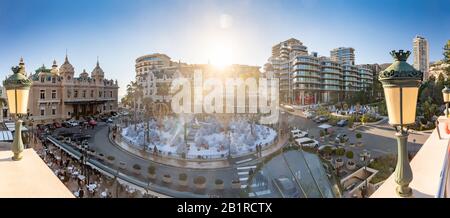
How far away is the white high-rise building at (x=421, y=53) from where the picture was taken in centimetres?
162

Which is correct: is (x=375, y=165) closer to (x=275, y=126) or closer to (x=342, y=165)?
(x=342, y=165)

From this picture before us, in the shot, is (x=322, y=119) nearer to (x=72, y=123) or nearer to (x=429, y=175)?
(x=429, y=175)

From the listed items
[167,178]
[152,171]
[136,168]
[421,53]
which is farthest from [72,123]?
[421,53]

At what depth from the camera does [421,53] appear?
5.43 ft

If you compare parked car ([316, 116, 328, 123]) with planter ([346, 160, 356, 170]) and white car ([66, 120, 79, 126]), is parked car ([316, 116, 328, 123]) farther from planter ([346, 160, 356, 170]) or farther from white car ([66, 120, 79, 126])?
white car ([66, 120, 79, 126])

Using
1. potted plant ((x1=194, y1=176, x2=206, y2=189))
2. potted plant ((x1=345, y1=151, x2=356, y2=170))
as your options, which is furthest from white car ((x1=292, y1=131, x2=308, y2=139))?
potted plant ((x1=194, y1=176, x2=206, y2=189))

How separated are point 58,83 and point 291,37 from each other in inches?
69.6

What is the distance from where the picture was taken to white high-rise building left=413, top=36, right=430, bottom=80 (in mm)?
1618

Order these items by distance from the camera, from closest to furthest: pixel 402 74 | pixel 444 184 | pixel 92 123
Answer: pixel 402 74, pixel 444 184, pixel 92 123

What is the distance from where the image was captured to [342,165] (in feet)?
6.43

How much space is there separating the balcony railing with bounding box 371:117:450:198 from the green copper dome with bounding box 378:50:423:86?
579 mm

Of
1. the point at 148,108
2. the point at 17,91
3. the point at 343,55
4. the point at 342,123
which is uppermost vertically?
→ the point at 343,55

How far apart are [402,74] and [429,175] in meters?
0.76

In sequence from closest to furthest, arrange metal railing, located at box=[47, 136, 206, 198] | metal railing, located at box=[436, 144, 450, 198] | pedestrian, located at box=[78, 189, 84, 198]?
1. metal railing, located at box=[436, 144, 450, 198]
2. pedestrian, located at box=[78, 189, 84, 198]
3. metal railing, located at box=[47, 136, 206, 198]
